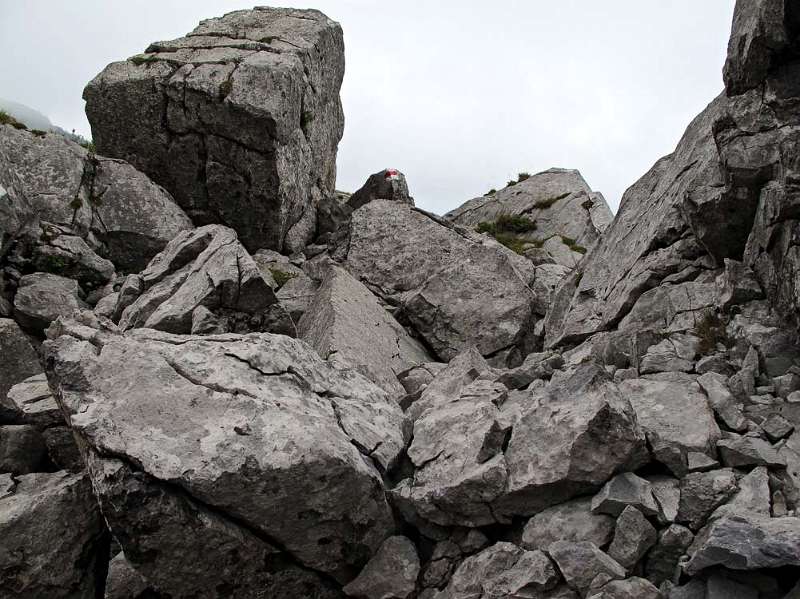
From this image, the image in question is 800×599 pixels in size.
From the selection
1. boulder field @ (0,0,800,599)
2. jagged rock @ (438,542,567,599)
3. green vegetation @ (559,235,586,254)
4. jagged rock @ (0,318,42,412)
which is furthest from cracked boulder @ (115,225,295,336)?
green vegetation @ (559,235,586,254)

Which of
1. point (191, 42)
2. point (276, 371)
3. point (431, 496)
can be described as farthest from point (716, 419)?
point (191, 42)

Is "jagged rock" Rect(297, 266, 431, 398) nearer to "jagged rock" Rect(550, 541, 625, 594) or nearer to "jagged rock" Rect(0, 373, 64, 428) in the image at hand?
"jagged rock" Rect(0, 373, 64, 428)

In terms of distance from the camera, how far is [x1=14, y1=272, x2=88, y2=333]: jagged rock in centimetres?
2119

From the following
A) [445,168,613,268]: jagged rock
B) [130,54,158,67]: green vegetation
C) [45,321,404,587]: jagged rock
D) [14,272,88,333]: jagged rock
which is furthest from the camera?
[445,168,613,268]: jagged rock

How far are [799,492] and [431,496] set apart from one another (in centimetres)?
562

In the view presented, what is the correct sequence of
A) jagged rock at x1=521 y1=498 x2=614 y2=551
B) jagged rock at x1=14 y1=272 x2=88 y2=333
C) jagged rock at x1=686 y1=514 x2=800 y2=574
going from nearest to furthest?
1. jagged rock at x1=686 y1=514 x2=800 y2=574
2. jagged rock at x1=521 y1=498 x2=614 y2=551
3. jagged rock at x1=14 y1=272 x2=88 y2=333

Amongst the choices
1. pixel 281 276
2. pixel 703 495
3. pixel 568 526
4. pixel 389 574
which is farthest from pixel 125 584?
pixel 281 276

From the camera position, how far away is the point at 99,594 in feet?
38.6

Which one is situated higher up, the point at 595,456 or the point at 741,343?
the point at 741,343

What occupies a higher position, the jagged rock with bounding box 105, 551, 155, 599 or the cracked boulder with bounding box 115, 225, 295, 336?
the cracked boulder with bounding box 115, 225, 295, 336

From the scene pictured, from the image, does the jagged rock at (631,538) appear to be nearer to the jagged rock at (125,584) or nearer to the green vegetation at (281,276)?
the jagged rock at (125,584)

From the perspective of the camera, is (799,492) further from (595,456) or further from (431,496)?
(431,496)

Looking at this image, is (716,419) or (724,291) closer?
(716,419)

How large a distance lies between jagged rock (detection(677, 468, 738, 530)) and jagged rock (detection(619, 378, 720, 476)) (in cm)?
45
